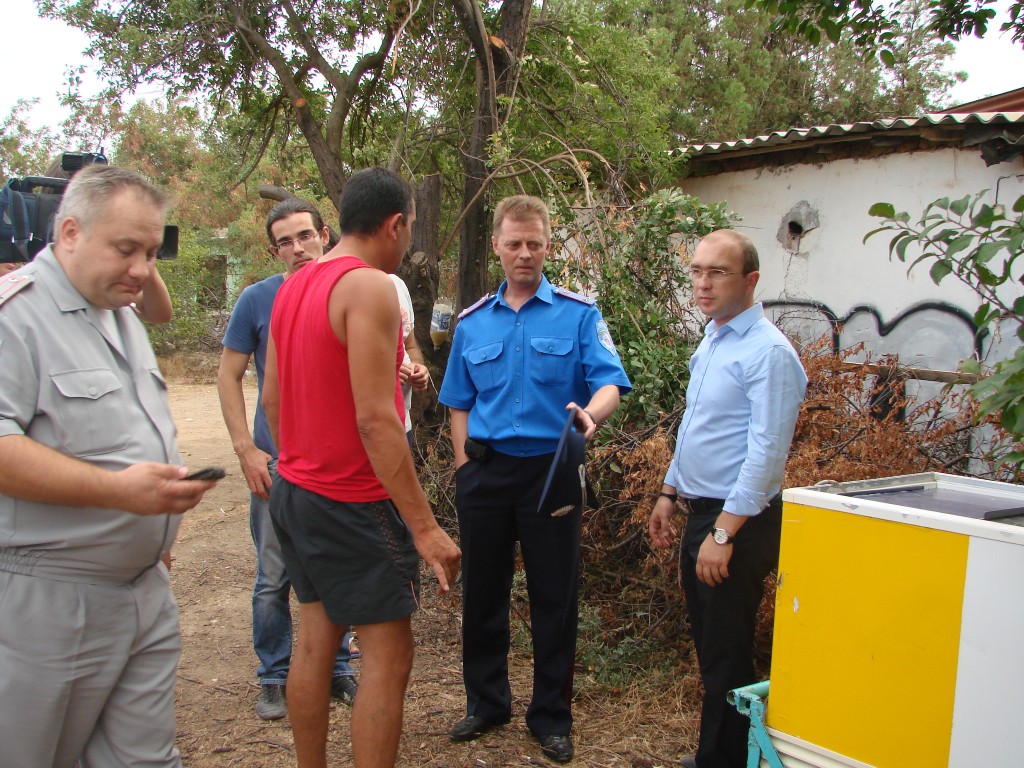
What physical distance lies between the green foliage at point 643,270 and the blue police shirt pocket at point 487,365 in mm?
1629

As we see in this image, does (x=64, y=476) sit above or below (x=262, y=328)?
below

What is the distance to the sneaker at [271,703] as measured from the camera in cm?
345

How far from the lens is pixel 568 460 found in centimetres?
312

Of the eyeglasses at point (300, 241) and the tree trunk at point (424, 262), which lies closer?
the eyeglasses at point (300, 241)

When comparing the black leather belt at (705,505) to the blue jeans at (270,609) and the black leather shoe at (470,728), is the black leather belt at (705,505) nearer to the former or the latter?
the black leather shoe at (470,728)

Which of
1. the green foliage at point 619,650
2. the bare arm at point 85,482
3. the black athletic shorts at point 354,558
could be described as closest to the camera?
the bare arm at point 85,482

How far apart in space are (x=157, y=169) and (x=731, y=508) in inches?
984

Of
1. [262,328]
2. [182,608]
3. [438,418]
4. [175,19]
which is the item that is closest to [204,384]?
[175,19]

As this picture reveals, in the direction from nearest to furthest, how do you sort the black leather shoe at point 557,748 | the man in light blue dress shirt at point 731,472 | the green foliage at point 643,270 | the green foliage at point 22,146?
the man in light blue dress shirt at point 731,472, the black leather shoe at point 557,748, the green foliage at point 643,270, the green foliage at point 22,146

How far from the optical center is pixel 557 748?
123 inches

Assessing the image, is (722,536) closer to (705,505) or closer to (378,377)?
(705,505)

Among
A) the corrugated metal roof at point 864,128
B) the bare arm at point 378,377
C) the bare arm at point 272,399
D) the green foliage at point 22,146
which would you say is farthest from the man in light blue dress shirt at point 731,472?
the green foliage at point 22,146

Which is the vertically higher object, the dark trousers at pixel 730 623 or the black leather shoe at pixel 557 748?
the dark trousers at pixel 730 623

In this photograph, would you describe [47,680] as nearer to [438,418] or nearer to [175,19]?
[438,418]
